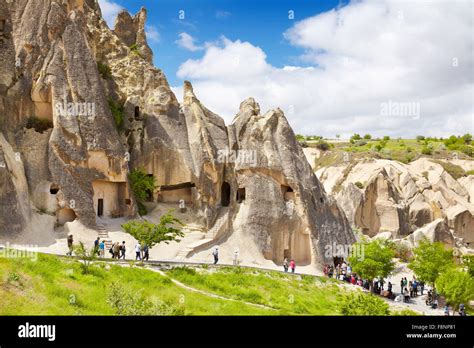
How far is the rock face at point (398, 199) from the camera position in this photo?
197 feet

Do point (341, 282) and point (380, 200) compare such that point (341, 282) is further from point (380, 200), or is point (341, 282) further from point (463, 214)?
point (463, 214)

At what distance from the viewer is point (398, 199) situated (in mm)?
62750

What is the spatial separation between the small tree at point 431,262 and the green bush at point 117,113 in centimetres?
2343

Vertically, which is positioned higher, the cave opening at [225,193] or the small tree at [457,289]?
the cave opening at [225,193]

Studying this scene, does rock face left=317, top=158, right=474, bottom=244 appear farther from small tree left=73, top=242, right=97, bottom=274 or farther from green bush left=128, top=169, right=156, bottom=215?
small tree left=73, top=242, right=97, bottom=274

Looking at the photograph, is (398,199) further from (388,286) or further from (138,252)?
(138,252)

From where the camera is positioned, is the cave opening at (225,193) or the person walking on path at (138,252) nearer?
the person walking on path at (138,252)

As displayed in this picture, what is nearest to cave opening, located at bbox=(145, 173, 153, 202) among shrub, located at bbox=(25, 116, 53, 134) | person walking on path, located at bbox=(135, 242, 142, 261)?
shrub, located at bbox=(25, 116, 53, 134)

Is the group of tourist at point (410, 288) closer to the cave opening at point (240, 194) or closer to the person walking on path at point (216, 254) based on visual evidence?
the person walking on path at point (216, 254)

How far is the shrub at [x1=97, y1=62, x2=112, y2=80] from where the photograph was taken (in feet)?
144

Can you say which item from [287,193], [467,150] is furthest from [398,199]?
[467,150]

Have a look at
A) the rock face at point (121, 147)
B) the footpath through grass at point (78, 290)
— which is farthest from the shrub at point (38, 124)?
the footpath through grass at point (78, 290)

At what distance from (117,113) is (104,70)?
4329 millimetres

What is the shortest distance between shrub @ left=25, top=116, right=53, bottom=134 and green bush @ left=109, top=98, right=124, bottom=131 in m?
5.51
